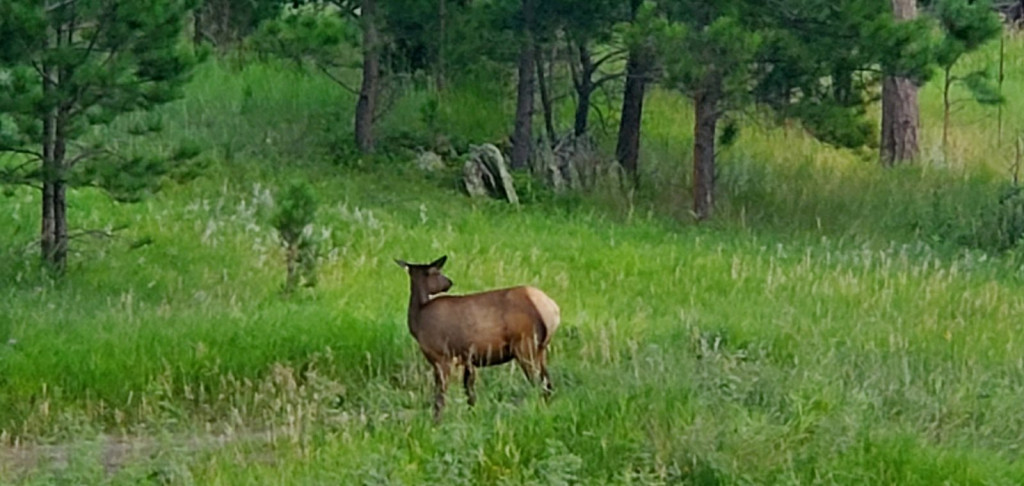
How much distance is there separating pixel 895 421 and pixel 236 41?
14710mm

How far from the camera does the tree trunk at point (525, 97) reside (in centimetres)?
1666

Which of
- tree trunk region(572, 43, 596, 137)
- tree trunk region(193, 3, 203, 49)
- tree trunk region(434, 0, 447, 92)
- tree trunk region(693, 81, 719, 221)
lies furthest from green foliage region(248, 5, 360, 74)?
tree trunk region(193, 3, 203, 49)

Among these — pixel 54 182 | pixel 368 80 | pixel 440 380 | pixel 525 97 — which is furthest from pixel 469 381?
pixel 368 80

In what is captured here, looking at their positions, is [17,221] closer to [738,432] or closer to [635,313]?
[635,313]

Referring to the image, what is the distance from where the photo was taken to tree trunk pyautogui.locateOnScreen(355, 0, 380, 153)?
16.4m

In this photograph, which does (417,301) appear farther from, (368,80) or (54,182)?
(368,80)

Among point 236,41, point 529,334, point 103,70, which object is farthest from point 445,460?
point 236,41

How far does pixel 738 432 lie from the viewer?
7328 mm

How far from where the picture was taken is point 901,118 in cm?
1981

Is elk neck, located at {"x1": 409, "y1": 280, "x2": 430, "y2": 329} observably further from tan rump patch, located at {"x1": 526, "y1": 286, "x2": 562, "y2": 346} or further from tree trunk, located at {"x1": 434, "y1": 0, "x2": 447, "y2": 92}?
tree trunk, located at {"x1": 434, "y1": 0, "x2": 447, "y2": 92}

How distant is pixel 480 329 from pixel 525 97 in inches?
353

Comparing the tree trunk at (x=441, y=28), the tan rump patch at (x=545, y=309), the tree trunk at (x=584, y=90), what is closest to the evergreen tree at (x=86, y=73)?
the tan rump patch at (x=545, y=309)

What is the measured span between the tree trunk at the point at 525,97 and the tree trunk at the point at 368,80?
1.49 meters

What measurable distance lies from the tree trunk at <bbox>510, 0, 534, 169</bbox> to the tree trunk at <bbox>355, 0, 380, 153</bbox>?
4.88ft
